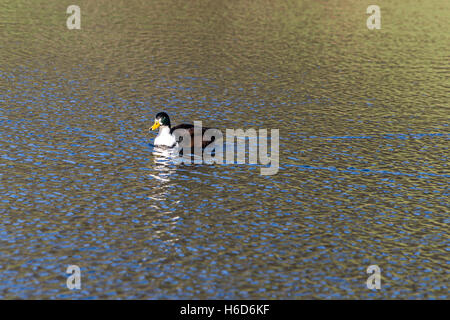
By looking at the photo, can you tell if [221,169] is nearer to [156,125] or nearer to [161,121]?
[161,121]

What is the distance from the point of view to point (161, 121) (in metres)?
25.4

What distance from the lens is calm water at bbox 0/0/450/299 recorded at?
15242 millimetres

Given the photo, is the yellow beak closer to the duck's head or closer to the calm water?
the duck's head

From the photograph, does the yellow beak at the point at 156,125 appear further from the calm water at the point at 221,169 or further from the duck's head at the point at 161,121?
the calm water at the point at 221,169

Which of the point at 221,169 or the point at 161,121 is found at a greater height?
the point at 161,121

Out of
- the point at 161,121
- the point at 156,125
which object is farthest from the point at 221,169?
the point at 156,125

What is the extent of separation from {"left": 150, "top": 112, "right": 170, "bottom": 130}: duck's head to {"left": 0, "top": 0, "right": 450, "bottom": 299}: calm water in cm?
60

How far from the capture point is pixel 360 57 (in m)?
41.5

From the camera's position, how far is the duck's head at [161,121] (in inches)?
997

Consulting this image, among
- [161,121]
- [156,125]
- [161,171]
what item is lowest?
[161,171]

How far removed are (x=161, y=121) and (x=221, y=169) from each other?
390 centimetres

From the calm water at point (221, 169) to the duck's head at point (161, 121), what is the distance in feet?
→ 1.98
